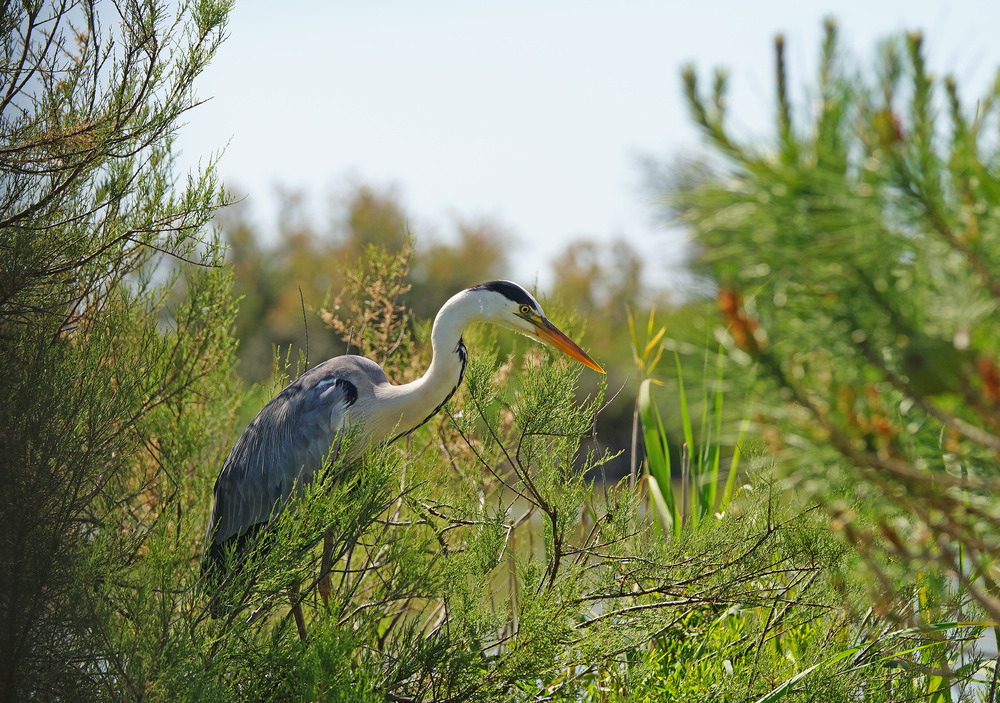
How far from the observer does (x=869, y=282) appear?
787 mm

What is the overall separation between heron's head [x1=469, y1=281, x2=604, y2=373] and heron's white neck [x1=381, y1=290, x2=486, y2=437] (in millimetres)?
47

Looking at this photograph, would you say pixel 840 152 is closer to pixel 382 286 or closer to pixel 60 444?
pixel 60 444

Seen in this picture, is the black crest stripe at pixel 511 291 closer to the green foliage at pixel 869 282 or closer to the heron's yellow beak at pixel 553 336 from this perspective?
the heron's yellow beak at pixel 553 336

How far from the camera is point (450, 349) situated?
278 centimetres

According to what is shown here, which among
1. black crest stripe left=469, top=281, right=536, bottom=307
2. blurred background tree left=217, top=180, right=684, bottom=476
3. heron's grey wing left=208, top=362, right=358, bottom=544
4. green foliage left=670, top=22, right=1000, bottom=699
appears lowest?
green foliage left=670, top=22, right=1000, bottom=699

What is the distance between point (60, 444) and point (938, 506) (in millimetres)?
2056

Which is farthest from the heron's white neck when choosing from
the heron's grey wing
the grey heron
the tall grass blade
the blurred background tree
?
the blurred background tree

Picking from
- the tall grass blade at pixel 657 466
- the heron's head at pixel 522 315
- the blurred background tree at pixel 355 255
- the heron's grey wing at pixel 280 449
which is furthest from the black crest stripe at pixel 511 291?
the blurred background tree at pixel 355 255

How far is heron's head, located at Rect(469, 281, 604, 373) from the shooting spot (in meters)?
2.81

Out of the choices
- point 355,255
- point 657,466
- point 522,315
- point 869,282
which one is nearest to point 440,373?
point 522,315

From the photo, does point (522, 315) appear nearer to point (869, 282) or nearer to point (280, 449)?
point (280, 449)

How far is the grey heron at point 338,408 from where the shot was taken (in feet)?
9.14

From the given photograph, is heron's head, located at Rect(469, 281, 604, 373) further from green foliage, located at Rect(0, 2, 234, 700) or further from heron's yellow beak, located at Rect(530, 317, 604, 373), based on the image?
green foliage, located at Rect(0, 2, 234, 700)

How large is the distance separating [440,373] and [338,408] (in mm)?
411
